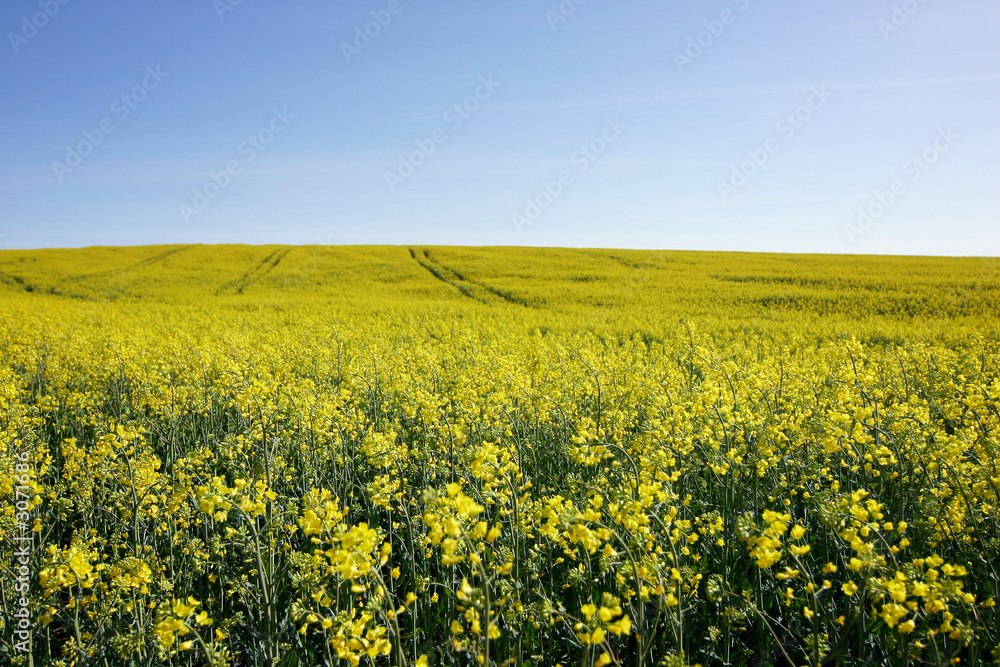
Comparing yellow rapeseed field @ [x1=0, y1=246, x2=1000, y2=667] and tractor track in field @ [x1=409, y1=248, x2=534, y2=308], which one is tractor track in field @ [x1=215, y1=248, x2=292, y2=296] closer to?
tractor track in field @ [x1=409, y1=248, x2=534, y2=308]

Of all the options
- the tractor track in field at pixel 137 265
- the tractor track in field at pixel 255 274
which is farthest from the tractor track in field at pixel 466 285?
the tractor track in field at pixel 137 265

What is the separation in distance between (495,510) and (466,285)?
33.6 m

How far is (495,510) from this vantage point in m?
4.72

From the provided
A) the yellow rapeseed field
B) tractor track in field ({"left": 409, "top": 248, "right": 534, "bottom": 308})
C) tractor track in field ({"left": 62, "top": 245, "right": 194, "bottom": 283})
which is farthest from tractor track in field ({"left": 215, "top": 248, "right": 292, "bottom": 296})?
the yellow rapeseed field

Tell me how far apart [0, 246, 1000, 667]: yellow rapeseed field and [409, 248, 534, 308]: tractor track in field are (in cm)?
1859

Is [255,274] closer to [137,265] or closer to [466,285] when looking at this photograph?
[137,265]

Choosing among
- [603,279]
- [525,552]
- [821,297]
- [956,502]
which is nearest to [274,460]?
[525,552]

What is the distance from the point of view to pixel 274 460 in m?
4.35

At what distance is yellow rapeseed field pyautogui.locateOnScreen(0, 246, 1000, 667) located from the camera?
248 cm

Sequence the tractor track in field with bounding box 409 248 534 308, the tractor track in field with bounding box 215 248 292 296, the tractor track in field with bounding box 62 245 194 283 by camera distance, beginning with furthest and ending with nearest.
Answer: the tractor track in field with bounding box 62 245 194 283
the tractor track in field with bounding box 215 248 292 296
the tractor track in field with bounding box 409 248 534 308

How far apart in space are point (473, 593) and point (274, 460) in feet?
9.68

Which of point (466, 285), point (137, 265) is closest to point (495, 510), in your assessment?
point (466, 285)

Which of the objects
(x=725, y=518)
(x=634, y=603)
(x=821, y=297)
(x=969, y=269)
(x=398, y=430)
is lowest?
(x=634, y=603)

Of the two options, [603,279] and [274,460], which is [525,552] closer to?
[274,460]
